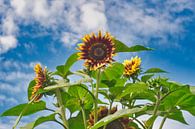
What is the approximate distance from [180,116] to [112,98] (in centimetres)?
31

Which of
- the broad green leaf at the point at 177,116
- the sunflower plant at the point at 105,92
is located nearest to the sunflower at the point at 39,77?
the sunflower plant at the point at 105,92

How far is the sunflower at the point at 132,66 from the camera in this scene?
5.39 feet

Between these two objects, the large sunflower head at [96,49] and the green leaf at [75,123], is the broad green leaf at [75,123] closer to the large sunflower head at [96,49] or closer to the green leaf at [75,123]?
the green leaf at [75,123]

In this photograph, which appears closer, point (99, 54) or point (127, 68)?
point (99, 54)

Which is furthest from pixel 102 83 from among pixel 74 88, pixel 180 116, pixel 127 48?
pixel 180 116

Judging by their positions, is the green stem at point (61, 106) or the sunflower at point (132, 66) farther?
the sunflower at point (132, 66)

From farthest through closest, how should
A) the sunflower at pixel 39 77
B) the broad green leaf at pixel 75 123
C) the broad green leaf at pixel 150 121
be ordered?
the broad green leaf at pixel 75 123 < the sunflower at pixel 39 77 < the broad green leaf at pixel 150 121

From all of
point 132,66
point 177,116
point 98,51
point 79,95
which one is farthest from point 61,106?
point 177,116

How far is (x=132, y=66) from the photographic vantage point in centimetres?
165

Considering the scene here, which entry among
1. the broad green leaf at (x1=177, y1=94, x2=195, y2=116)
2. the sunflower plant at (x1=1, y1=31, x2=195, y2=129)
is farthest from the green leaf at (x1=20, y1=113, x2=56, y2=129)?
the broad green leaf at (x1=177, y1=94, x2=195, y2=116)

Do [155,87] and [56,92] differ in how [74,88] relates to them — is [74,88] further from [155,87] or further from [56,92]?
[155,87]

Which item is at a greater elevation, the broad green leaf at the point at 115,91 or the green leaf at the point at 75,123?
the broad green leaf at the point at 115,91

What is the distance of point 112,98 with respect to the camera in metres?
1.48

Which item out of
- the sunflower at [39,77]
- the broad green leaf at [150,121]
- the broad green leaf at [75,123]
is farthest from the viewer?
the broad green leaf at [75,123]
